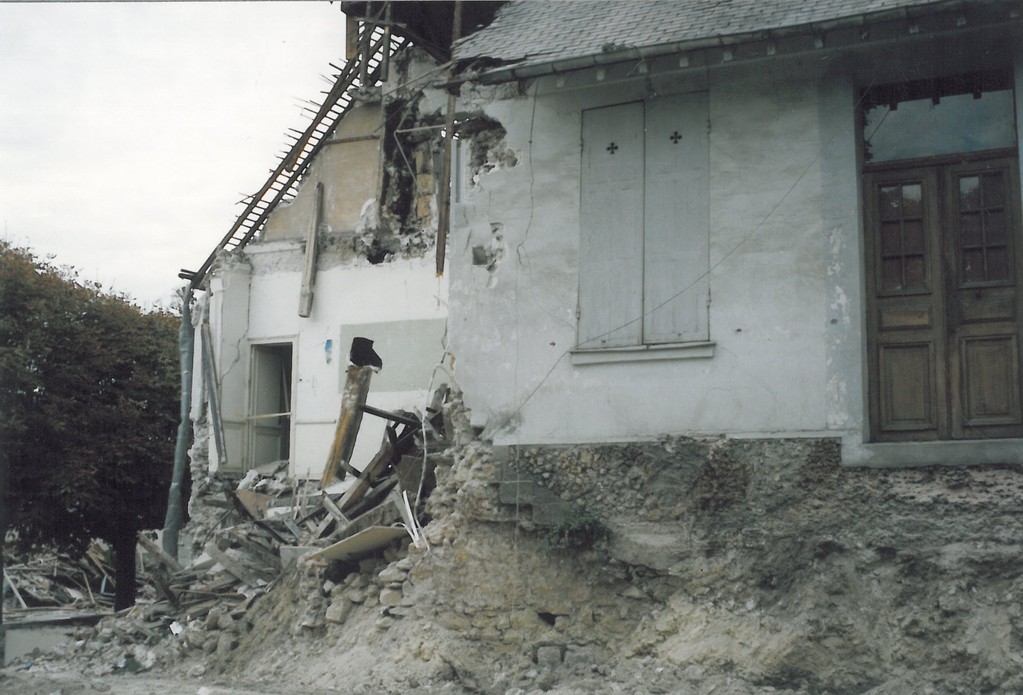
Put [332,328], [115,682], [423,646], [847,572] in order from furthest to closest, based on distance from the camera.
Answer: [332,328]
[115,682]
[423,646]
[847,572]

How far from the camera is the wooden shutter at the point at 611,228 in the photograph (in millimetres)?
10906

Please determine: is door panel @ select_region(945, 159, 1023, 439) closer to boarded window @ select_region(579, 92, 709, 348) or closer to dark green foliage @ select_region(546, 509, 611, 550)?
boarded window @ select_region(579, 92, 709, 348)

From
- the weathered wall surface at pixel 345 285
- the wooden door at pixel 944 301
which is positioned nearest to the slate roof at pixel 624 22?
the wooden door at pixel 944 301

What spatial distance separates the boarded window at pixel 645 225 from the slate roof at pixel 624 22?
2.25ft

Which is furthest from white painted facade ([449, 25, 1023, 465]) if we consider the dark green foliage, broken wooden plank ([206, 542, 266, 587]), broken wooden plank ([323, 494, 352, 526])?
broken wooden plank ([206, 542, 266, 587])

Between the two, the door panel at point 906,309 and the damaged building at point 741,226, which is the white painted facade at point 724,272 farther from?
the door panel at point 906,309

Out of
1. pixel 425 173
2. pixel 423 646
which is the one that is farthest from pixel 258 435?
pixel 423 646

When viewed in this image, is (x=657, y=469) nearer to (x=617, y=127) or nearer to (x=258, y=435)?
(x=617, y=127)

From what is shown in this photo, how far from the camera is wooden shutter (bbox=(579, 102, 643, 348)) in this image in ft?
35.8

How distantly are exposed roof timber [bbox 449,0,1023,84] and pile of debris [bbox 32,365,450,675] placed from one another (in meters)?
3.88

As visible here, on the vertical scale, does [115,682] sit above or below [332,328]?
below

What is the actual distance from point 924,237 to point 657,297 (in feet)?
7.60

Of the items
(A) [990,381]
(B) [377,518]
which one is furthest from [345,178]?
(A) [990,381]

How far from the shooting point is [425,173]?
69.9 feet
